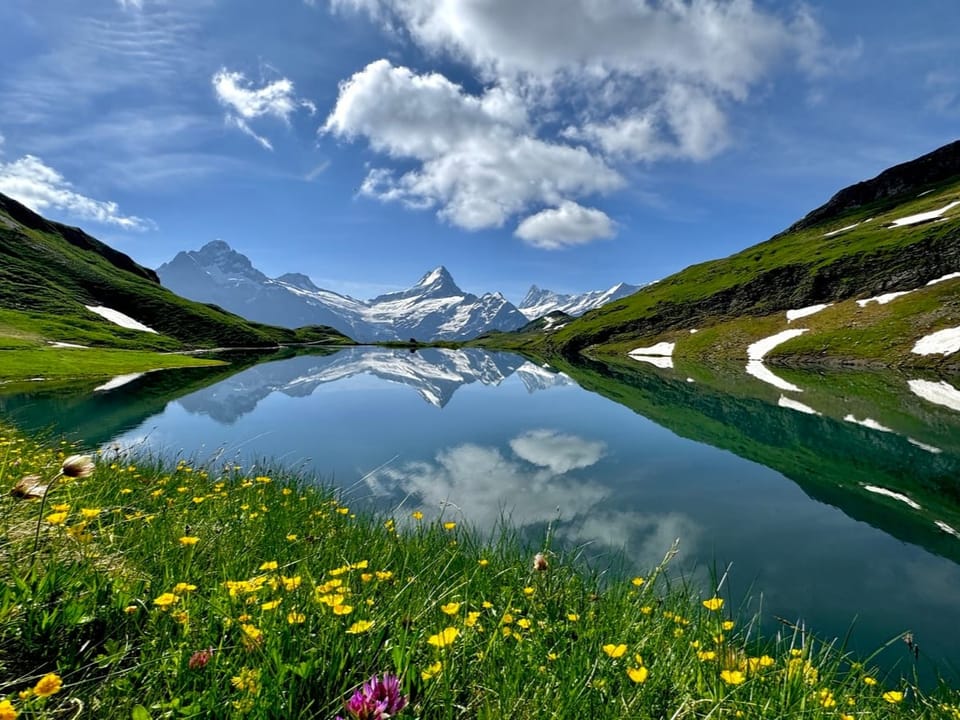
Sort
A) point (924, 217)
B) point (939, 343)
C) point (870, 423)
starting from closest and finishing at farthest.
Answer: point (870, 423) → point (939, 343) → point (924, 217)

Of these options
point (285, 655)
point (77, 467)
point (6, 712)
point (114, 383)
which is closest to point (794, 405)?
point (285, 655)


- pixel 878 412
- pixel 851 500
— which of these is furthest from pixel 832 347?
pixel 851 500

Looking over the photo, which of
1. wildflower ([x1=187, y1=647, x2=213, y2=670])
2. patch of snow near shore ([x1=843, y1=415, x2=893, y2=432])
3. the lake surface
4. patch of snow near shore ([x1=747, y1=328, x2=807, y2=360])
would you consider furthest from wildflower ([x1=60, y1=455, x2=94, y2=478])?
patch of snow near shore ([x1=747, y1=328, x2=807, y2=360])

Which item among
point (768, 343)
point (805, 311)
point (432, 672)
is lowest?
point (432, 672)

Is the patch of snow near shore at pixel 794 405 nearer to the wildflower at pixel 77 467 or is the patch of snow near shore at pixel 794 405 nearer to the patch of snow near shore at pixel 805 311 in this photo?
the wildflower at pixel 77 467

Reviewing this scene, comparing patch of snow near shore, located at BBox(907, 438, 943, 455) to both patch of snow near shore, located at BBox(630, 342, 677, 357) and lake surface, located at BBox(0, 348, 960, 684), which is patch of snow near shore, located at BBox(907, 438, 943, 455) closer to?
lake surface, located at BBox(0, 348, 960, 684)

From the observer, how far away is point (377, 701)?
8.01 ft

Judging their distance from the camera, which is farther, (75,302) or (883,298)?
(75,302)

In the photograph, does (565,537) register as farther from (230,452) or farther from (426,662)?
(230,452)

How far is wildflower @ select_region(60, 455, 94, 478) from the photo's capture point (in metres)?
3.36

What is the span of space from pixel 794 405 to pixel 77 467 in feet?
158

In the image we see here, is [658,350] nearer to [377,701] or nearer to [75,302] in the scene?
[377,701]

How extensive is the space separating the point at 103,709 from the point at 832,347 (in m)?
106

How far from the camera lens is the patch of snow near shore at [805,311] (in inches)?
4049
